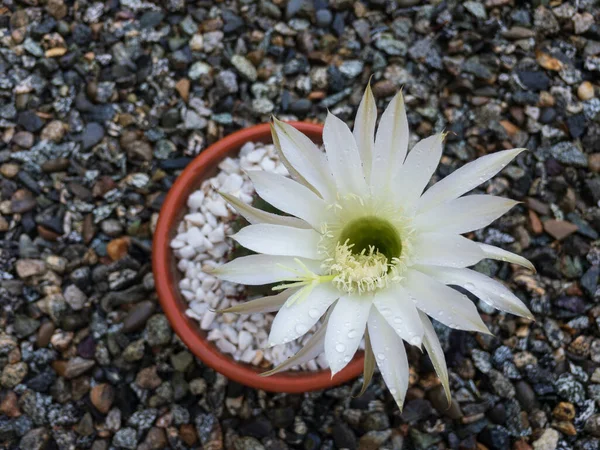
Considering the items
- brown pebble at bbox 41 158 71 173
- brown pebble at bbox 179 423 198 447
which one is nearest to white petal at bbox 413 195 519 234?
brown pebble at bbox 179 423 198 447

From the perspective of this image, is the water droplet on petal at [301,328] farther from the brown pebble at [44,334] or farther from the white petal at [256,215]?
the brown pebble at [44,334]

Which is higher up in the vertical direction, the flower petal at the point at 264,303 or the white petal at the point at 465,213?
the white petal at the point at 465,213

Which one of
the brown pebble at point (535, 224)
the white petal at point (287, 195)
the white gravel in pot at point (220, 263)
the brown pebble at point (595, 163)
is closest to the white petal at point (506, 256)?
the white petal at point (287, 195)

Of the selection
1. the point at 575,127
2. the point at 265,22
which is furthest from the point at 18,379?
the point at 575,127

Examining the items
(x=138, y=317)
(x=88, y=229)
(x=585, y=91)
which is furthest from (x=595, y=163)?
(x=88, y=229)

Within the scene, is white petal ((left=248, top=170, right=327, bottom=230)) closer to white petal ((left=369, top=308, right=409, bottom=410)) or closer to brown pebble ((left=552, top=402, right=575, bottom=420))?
white petal ((left=369, top=308, right=409, bottom=410))

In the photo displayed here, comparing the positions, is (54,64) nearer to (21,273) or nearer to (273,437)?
(21,273)

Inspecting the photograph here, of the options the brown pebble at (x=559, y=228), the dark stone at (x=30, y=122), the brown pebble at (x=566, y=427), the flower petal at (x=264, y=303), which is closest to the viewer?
the flower petal at (x=264, y=303)
